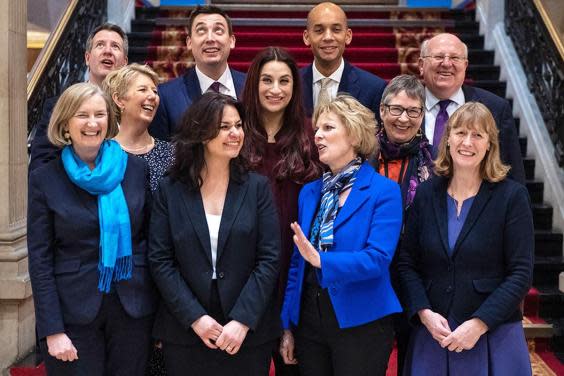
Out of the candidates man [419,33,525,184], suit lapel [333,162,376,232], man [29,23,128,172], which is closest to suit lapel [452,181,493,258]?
suit lapel [333,162,376,232]

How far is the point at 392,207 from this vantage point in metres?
2.45

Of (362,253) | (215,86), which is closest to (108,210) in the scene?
(362,253)

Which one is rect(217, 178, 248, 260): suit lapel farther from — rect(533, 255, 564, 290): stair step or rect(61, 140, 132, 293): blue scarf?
rect(533, 255, 564, 290): stair step

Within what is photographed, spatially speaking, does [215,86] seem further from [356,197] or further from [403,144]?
[356,197]

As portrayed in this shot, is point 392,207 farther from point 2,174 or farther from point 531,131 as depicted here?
point 531,131

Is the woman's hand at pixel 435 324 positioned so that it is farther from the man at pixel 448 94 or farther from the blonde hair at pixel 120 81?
the blonde hair at pixel 120 81

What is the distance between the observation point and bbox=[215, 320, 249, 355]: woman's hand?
2.34 metres

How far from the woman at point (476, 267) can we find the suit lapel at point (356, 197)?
0.27 metres

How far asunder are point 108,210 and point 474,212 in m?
1.27

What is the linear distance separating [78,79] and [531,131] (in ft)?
11.8

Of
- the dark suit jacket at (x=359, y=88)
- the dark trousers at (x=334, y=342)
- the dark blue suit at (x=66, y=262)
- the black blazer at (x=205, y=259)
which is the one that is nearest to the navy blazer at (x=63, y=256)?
the dark blue suit at (x=66, y=262)

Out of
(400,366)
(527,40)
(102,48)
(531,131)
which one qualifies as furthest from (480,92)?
(527,40)

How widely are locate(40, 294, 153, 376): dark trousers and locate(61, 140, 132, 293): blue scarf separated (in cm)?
10

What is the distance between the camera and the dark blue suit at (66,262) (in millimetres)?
2344
